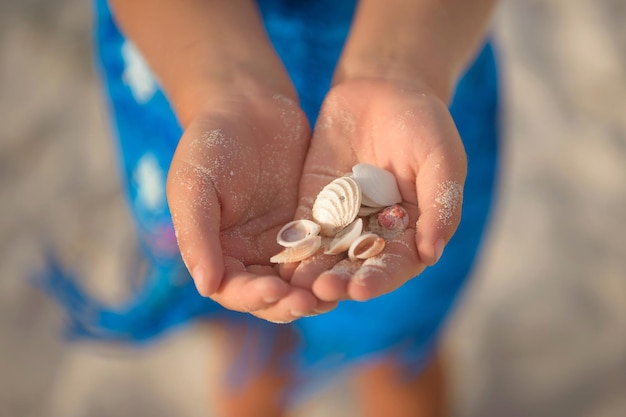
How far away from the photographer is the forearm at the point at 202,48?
1394 millimetres

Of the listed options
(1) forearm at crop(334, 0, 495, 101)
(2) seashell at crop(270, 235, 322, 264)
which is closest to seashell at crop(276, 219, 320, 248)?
(2) seashell at crop(270, 235, 322, 264)

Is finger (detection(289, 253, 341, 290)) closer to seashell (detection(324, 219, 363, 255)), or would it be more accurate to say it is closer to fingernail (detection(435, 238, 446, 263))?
seashell (detection(324, 219, 363, 255))

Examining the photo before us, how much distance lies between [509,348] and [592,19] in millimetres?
1763

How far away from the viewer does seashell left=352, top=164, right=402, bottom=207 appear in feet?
4.14

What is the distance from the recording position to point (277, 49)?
1.68m

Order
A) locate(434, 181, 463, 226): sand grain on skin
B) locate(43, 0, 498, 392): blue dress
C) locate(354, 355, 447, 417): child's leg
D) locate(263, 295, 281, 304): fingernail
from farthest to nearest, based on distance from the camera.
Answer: locate(354, 355, 447, 417): child's leg, locate(43, 0, 498, 392): blue dress, locate(434, 181, 463, 226): sand grain on skin, locate(263, 295, 281, 304): fingernail

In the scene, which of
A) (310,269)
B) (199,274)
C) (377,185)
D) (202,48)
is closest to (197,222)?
(199,274)

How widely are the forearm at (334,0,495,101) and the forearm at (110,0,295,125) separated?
0.19 metres

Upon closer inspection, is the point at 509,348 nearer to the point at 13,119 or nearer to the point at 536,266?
the point at 536,266

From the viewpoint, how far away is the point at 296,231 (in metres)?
1.24

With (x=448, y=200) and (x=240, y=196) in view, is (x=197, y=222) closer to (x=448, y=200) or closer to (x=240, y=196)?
(x=240, y=196)

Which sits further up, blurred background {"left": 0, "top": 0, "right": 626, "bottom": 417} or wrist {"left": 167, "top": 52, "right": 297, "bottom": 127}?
wrist {"left": 167, "top": 52, "right": 297, "bottom": 127}

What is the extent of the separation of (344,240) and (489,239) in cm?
156

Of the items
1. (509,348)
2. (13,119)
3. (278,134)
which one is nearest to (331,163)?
(278,134)
